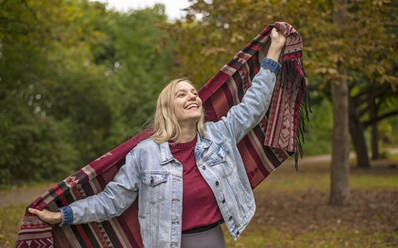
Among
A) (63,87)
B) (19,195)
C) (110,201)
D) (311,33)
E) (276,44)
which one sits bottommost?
(19,195)

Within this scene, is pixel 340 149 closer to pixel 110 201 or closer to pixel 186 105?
pixel 186 105

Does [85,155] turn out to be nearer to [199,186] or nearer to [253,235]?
[253,235]

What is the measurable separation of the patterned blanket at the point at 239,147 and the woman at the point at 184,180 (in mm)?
138

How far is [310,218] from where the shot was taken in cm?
831

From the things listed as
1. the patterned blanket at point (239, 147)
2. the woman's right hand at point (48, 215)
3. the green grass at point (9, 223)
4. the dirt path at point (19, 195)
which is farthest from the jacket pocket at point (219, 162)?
the dirt path at point (19, 195)

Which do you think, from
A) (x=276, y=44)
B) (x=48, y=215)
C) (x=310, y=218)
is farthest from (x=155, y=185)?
(x=310, y=218)

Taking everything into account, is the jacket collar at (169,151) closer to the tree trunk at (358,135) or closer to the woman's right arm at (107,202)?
the woman's right arm at (107,202)

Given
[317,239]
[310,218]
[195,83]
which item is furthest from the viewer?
[195,83]

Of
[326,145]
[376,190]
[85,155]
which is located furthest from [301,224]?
[326,145]

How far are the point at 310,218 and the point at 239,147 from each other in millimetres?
5708

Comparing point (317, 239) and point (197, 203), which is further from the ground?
point (197, 203)

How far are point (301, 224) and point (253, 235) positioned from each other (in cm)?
125

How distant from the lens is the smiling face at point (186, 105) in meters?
2.82

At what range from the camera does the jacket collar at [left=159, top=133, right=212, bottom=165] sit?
107 inches
